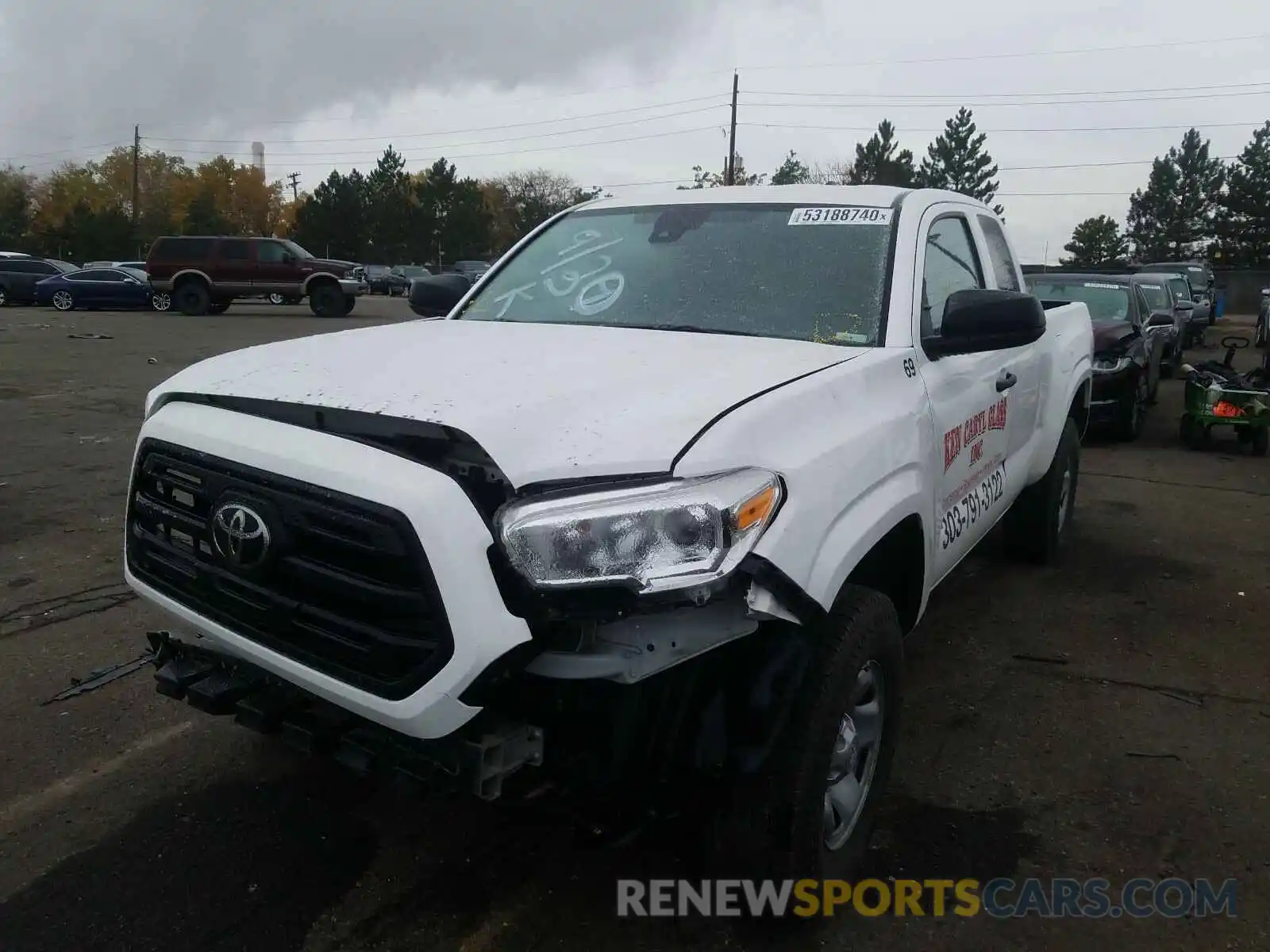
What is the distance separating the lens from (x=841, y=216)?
141 inches

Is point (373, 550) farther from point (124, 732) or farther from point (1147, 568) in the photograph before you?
point (1147, 568)

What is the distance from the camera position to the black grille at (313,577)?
208 cm

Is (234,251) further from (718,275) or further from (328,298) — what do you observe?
(718,275)

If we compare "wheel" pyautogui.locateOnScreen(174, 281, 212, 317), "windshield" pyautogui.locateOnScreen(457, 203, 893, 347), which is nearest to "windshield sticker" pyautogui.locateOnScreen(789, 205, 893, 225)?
"windshield" pyautogui.locateOnScreen(457, 203, 893, 347)

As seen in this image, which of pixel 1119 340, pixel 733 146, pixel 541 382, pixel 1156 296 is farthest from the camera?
pixel 733 146

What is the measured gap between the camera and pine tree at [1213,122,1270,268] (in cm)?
6425

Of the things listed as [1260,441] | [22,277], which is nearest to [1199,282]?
[1260,441]

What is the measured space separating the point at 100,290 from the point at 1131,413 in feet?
90.0

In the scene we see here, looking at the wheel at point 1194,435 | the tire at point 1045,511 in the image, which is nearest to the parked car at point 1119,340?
the wheel at point 1194,435

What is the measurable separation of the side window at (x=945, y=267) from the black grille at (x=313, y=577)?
6.49 ft

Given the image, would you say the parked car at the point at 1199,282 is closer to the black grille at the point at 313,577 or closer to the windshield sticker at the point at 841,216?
the windshield sticker at the point at 841,216

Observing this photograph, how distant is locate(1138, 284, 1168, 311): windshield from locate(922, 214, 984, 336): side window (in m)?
11.6

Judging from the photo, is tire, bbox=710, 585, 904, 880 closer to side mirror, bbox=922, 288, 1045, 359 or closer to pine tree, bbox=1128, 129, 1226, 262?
side mirror, bbox=922, 288, 1045, 359

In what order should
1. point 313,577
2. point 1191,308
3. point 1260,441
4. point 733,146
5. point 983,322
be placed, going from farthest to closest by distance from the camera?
point 733,146 → point 1191,308 → point 1260,441 → point 983,322 → point 313,577
